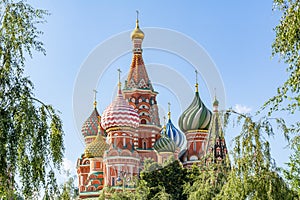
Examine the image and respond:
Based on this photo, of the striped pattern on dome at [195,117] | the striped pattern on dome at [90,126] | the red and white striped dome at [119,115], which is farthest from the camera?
the striped pattern on dome at [90,126]

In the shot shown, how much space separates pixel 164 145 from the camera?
34.8 metres

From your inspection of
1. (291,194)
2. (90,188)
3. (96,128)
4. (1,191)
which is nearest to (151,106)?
(96,128)

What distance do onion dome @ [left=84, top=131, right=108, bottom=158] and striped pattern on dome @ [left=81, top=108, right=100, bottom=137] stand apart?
2634mm

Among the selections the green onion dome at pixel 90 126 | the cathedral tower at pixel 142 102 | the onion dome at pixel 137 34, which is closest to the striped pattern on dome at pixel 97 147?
the cathedral tower at pixel 142 102

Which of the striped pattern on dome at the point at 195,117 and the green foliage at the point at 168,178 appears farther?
the striped pattern on dome at the point at 195,117

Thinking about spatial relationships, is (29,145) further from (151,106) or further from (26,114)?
(151,106)

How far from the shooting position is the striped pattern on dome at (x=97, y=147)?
34.3m

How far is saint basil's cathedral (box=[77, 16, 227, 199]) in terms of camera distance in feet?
104

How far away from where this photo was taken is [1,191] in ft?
26.0

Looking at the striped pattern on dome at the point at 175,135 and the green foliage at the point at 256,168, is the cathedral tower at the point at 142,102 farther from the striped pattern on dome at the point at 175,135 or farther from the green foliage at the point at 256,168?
the green foliage at the point at 256,168

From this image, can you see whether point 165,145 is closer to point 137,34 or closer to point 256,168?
point 137,34

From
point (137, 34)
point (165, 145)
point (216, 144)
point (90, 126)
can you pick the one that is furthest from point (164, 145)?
point (216, 144)

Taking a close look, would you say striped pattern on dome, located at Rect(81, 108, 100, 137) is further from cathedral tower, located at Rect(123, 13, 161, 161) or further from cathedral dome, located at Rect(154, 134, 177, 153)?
cathedral dome, located at Rect(154, 134, 177, 153)

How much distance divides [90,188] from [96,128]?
6.08 meters
